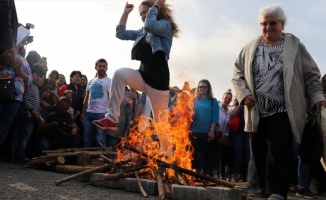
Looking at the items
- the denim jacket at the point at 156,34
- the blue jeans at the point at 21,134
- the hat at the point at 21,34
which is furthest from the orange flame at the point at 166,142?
the blue jeans at the point at 21,134

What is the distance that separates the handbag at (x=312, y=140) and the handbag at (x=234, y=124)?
4.44m

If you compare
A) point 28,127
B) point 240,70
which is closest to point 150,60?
point 240,70

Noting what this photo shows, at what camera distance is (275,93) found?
4949 millimetres

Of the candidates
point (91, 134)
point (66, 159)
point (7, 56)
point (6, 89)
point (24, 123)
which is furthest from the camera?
point (91, 134)

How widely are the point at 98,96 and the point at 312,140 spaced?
5521 mm

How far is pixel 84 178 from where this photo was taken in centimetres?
570

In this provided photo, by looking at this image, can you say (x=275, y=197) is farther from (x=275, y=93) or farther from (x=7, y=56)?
(x=7, y=56)

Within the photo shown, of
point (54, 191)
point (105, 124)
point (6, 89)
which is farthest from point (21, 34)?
point (54, 191)

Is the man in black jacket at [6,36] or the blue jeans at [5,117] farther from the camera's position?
the blue jeans at [5,117]

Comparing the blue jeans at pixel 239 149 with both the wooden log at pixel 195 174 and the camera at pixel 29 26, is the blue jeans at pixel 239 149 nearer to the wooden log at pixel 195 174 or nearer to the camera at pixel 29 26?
the wooden log at pixel 195 174

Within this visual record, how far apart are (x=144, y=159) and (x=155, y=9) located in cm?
195

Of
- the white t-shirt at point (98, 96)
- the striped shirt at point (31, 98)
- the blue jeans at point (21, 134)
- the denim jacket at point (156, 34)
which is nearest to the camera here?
the denim jacket at point (156, 34)

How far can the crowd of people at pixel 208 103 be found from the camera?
15.9ft

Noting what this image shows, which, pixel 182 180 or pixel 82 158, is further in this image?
pixel 82 158
